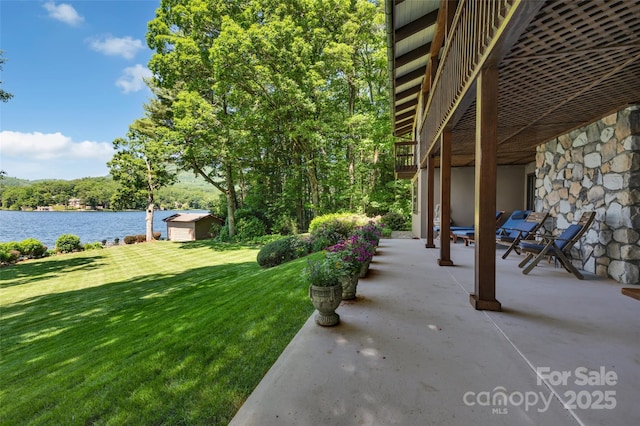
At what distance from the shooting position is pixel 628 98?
3641 millimetres

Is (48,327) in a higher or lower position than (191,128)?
lower

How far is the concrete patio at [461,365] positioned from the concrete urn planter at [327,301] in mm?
140

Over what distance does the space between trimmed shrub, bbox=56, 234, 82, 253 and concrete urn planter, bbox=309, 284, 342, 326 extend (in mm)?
23051

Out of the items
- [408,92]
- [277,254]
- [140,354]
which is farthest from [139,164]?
[140,354]

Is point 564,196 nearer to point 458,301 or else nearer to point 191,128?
point 458,301

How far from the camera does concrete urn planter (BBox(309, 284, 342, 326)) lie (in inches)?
109

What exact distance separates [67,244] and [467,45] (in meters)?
24.3

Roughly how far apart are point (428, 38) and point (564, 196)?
4.10 meters

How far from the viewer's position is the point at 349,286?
134 inches

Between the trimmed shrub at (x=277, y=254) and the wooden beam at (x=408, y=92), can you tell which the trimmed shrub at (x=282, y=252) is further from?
the wooden beam at (x=408, y=92)

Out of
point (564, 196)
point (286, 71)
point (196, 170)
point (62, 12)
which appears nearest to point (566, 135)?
point (564, 196)

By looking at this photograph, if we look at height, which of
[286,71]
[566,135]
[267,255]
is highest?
[286,71]

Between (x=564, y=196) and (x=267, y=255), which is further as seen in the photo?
(x=267, y=255)

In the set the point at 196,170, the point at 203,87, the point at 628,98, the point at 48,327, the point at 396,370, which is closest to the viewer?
the point at 396,370
